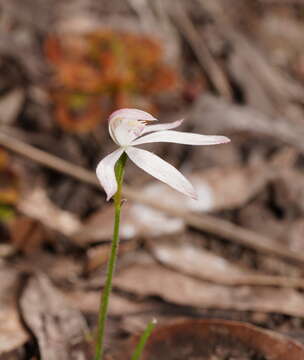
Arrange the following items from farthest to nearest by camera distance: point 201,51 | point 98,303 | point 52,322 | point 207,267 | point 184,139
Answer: point 201,51, point 207,267, point 98,303, point 52,322, point 184,139

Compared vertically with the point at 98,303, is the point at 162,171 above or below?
above

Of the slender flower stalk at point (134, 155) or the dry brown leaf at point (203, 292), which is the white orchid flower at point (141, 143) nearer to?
the slender flower stalk at point (134, 155)

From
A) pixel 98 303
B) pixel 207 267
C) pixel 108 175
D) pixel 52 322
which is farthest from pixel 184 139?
pixel 207 267

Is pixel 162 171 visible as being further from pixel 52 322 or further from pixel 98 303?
pixel 98 303

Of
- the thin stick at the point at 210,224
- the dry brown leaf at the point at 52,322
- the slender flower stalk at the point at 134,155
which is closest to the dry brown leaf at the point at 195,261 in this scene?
the thin stick at the point at 210,224

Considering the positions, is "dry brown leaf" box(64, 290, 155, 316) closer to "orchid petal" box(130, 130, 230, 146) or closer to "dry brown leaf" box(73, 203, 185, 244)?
"dry brown leaf" box(73, 203, 185, 244)

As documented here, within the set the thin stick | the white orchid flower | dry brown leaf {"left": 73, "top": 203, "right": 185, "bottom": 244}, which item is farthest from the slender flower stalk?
the thin stick

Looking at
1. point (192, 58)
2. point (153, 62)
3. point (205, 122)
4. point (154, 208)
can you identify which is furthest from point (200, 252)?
point (192, 58)
